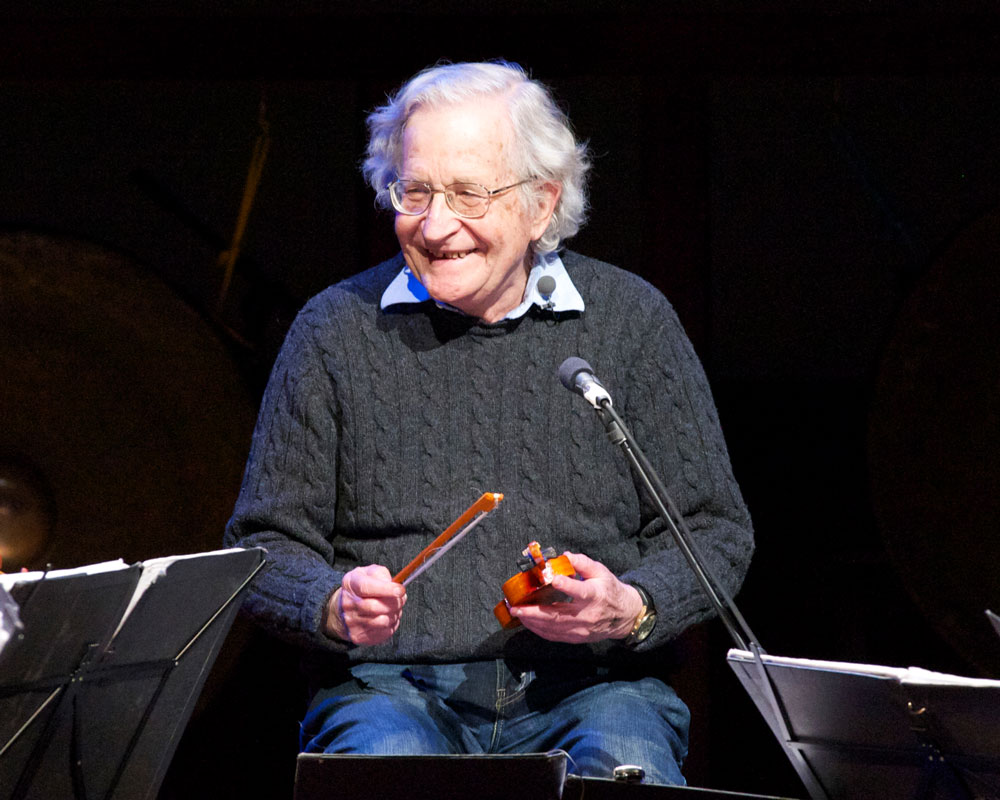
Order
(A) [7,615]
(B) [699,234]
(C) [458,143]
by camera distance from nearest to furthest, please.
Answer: (A) [7,615] < (C) [458,143] < (B) [699,234]

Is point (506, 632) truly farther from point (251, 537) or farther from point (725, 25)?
point (725, 25)

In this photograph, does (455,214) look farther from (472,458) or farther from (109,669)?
(109,669)

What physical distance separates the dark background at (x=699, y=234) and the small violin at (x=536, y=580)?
116 centimetres

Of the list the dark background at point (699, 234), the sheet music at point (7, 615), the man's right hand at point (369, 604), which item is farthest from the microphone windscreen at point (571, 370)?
Answer: the dark background at point (699, 234)

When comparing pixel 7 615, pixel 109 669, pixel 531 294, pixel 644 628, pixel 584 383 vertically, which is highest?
pixel 531 294

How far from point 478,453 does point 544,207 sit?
44cm

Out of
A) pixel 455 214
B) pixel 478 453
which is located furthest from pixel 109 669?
pixel 455 214

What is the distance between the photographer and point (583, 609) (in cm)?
186

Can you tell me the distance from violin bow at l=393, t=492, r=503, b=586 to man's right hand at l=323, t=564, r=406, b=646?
0.08 ft

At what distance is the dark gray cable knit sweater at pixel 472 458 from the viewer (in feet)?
6.85

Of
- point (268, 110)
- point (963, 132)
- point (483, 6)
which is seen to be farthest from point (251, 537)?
point (963, 132)

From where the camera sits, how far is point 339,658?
2.10 meters

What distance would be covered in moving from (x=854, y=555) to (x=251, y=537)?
Result: 1.66m

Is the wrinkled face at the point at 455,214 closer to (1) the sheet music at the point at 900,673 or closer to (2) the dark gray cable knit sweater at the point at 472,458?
(2) the dark gray cable knit sweater at the point at 472,458
